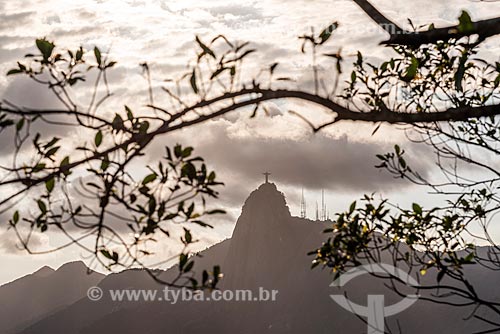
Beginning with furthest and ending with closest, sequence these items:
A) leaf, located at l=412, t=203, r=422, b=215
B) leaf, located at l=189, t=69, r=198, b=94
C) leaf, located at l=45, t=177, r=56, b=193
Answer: leaf, located at l=412, t=203, r=422, b=215 → leaf, located at l=45, t=177, r=56, b=193 → leaf, located at l=189, t=69, r=198, b=94

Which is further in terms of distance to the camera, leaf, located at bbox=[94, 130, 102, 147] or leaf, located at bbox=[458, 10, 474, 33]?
leaf, located at bbox=[94, 130, 102, 147]

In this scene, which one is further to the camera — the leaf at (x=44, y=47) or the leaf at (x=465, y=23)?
the leaf at (x=44, y=47)

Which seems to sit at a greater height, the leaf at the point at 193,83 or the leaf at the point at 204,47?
the leaf at the point at 204,47

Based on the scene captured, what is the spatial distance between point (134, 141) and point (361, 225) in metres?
A: 4.52

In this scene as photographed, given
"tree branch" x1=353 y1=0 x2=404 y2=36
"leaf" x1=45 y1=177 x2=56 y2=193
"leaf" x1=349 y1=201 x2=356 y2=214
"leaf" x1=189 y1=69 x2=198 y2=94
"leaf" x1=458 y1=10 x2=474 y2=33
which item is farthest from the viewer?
"leaf" x1=349 y1=201 x2=356 y2=214

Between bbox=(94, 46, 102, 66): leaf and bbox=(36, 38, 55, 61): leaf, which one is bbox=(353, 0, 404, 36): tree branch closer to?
bbox=(94, 46, 102, 66): leaf

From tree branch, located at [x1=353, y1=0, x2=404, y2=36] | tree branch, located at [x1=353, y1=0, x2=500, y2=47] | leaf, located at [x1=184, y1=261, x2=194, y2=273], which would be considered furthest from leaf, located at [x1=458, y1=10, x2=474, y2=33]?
leaf, located at [x1=184, y1=261, x2=194, y2=273]

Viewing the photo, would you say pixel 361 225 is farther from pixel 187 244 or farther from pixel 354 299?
pixel 354 299

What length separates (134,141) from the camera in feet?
20.4

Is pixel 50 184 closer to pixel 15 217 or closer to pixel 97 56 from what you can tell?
pixel 15 217

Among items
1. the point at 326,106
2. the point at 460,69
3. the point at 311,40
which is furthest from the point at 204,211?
the point at 460,69

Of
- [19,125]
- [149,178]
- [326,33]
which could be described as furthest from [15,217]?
[326,33]

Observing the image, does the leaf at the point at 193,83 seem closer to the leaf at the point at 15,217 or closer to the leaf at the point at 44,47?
the leaf at the point at 44,47

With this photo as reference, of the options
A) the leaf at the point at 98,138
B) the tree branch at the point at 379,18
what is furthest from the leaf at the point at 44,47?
the tree branch at the point at 379,18
